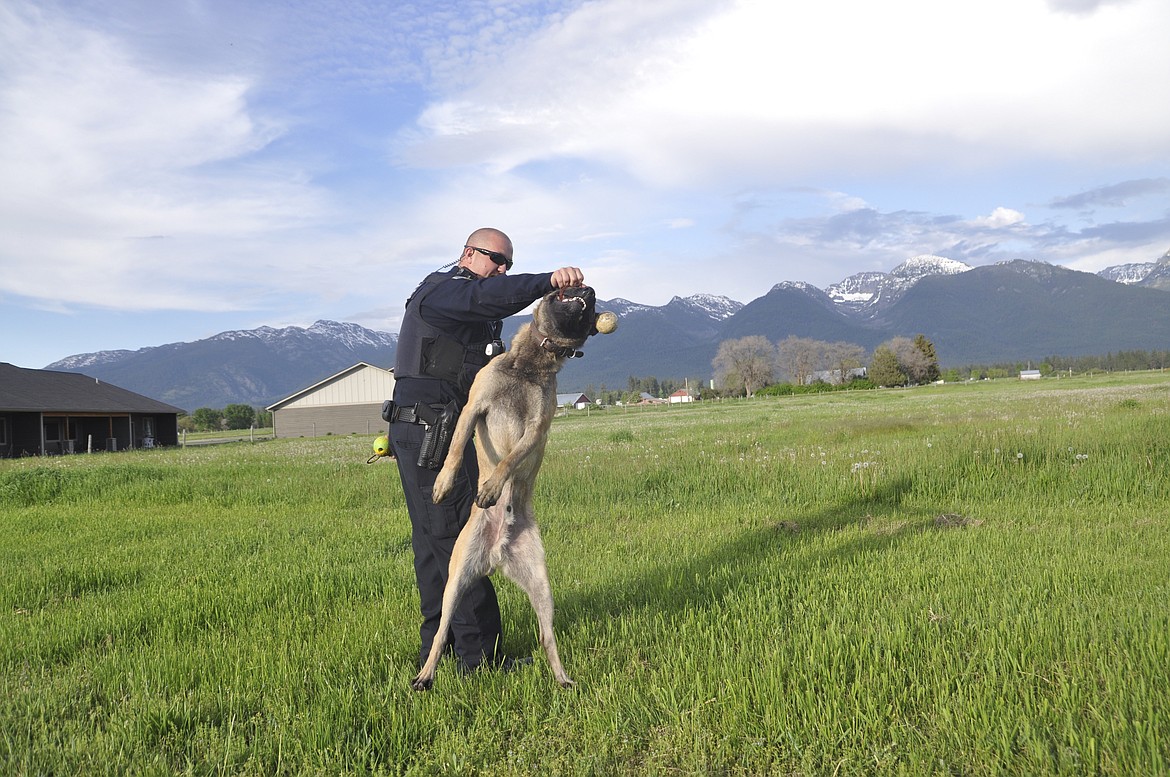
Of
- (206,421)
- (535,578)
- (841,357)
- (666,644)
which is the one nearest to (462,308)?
(535,578)

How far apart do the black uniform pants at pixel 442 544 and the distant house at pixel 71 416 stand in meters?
47.2

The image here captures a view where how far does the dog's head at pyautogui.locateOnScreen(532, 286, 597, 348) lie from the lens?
3639 mm

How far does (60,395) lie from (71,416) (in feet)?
5.99

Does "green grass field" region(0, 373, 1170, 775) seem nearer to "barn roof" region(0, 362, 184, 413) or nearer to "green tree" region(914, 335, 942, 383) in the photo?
"barn roof" region(0, 362, 184, 413)

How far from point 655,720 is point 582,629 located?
1309 mm

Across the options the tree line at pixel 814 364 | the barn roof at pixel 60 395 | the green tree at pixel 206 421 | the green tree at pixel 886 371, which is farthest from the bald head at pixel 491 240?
the green tree at pixel 206 421

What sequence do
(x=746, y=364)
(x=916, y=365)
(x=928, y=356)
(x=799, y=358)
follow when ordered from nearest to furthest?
(x=928, y=356) → (x=916, y=365) → (x=746, y=364) → (x=799, y=358)

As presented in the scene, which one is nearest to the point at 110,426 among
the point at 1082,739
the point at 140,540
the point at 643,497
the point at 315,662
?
the point at 140,540

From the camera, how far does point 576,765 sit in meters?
3.32

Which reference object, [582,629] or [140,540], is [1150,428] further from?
[140,540]

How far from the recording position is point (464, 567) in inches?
157

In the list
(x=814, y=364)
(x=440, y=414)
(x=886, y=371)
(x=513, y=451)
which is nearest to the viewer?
(x=513, y=451)

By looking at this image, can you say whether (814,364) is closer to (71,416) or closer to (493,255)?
(71,416)

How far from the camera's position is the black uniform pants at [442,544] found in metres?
4.46
